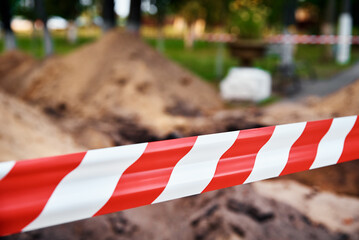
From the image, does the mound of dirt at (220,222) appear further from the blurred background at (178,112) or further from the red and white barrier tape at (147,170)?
the red and white barrier tape at (147,170)

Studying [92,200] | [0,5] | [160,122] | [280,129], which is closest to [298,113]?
[160,122]

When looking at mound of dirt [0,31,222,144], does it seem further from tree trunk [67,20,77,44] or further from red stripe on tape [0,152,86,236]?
tree trunk [67,20,77,44]

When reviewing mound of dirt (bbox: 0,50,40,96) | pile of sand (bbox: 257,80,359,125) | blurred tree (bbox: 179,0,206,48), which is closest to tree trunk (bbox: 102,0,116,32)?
mound of dirt (bbox: 0,50,40,96)

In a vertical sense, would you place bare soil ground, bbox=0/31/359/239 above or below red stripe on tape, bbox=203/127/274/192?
below

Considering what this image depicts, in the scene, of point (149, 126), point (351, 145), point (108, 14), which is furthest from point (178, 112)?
point (351, 145)

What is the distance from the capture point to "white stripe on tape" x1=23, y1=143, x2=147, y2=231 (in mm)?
1495

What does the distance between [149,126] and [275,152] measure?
5209mm

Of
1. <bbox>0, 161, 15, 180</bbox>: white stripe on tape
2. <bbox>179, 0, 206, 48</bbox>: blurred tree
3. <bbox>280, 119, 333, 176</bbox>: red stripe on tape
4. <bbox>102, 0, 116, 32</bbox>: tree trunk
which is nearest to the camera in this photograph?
<bbox>0, 161, 15, 180</bbox>: white stripe on tape

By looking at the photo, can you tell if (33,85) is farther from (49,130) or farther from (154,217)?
(154,217)

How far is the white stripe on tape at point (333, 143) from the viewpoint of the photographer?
2.18m

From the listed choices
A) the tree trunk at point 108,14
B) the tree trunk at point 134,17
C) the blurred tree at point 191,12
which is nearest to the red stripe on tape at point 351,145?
the tree trunk at point 134,17

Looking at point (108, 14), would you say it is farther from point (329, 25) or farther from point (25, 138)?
point (329, 25)

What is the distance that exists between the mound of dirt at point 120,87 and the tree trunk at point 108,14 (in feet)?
6.18

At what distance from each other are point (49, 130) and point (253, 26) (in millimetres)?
6749
